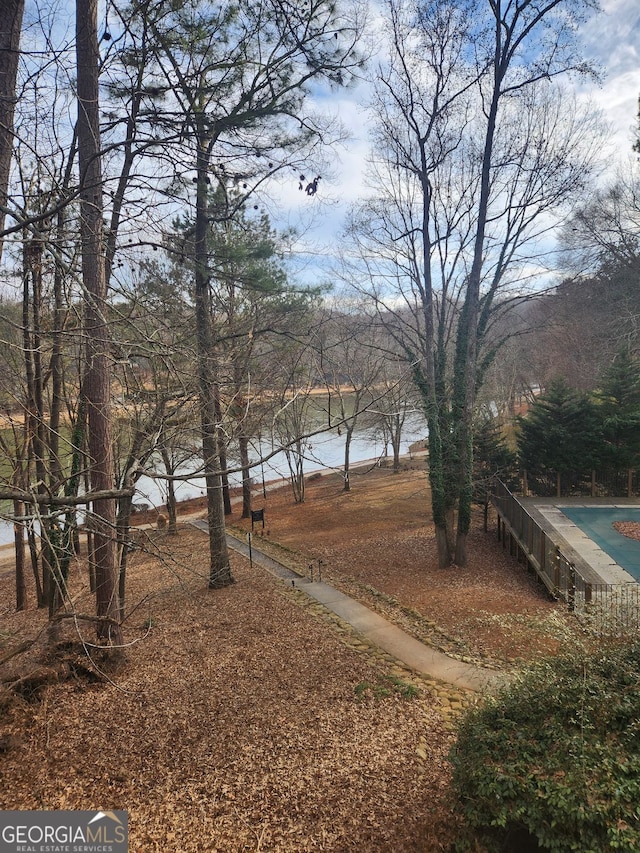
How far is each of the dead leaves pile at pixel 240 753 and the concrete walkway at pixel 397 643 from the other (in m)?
0.73

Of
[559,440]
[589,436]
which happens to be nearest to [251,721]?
[559,440]

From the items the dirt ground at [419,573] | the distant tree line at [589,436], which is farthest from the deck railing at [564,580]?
the distant tree line at [589,436]

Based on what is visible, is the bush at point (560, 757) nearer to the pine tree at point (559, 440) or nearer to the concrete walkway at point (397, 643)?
the concrete walkway at point (397, 643)

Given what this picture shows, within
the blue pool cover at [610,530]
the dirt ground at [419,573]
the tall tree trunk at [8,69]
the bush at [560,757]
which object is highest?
the tall tree trunk at [8,69]

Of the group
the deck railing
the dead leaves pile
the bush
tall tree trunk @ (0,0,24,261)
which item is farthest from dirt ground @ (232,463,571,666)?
tall tree trunk @ (0,0,24,261)

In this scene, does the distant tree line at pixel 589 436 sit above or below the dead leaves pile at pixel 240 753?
above

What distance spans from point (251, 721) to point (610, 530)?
11.1m

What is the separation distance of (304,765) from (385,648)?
3305 millimetres

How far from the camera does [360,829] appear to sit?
3814mm

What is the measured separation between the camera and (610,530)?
41.3 ft

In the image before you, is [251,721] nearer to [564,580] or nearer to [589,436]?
[564,580]

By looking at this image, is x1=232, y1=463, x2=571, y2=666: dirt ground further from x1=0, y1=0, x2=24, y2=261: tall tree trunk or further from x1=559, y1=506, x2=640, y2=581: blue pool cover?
x1=0, y1=0, x2=24, y2=261: tall tree trunk

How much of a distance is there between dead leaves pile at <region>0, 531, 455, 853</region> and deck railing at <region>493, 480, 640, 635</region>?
2.10m

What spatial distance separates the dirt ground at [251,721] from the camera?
3887 millimetres
